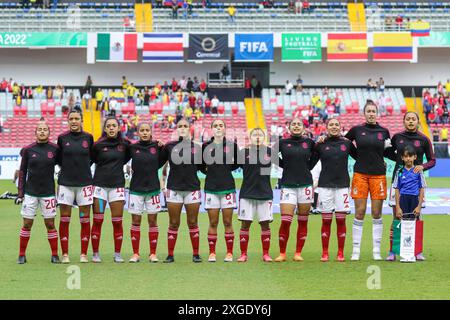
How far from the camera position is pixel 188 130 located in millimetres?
12617

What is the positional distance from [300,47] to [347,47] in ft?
8.18

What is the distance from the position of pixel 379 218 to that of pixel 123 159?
3729mm

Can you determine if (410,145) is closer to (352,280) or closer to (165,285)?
(352,280)

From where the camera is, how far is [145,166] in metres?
12.5

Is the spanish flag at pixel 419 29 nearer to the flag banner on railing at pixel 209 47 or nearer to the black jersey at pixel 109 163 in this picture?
the flag banner on railing at pixel 209 47

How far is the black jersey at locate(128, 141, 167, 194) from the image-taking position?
12.5 meters

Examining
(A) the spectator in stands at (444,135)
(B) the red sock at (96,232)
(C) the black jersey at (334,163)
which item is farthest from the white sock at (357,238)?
(A) the spectator in stands at (444,135)

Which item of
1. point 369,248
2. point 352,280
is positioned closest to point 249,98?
point 369,248

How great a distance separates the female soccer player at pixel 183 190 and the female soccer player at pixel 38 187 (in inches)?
63.7

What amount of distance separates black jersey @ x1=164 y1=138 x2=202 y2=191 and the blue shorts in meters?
2.89

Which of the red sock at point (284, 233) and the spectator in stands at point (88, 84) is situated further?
the spectator in stands at point (88, 84)

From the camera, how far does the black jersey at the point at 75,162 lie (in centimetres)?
1241

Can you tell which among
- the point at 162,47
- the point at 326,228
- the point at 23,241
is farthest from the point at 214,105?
the point at 23,241

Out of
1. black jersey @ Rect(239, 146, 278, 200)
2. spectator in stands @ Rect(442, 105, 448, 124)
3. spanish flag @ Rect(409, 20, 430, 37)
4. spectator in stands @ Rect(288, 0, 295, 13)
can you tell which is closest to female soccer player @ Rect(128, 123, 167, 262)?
black jersey @ Rect(239, 146, 278, 200)
